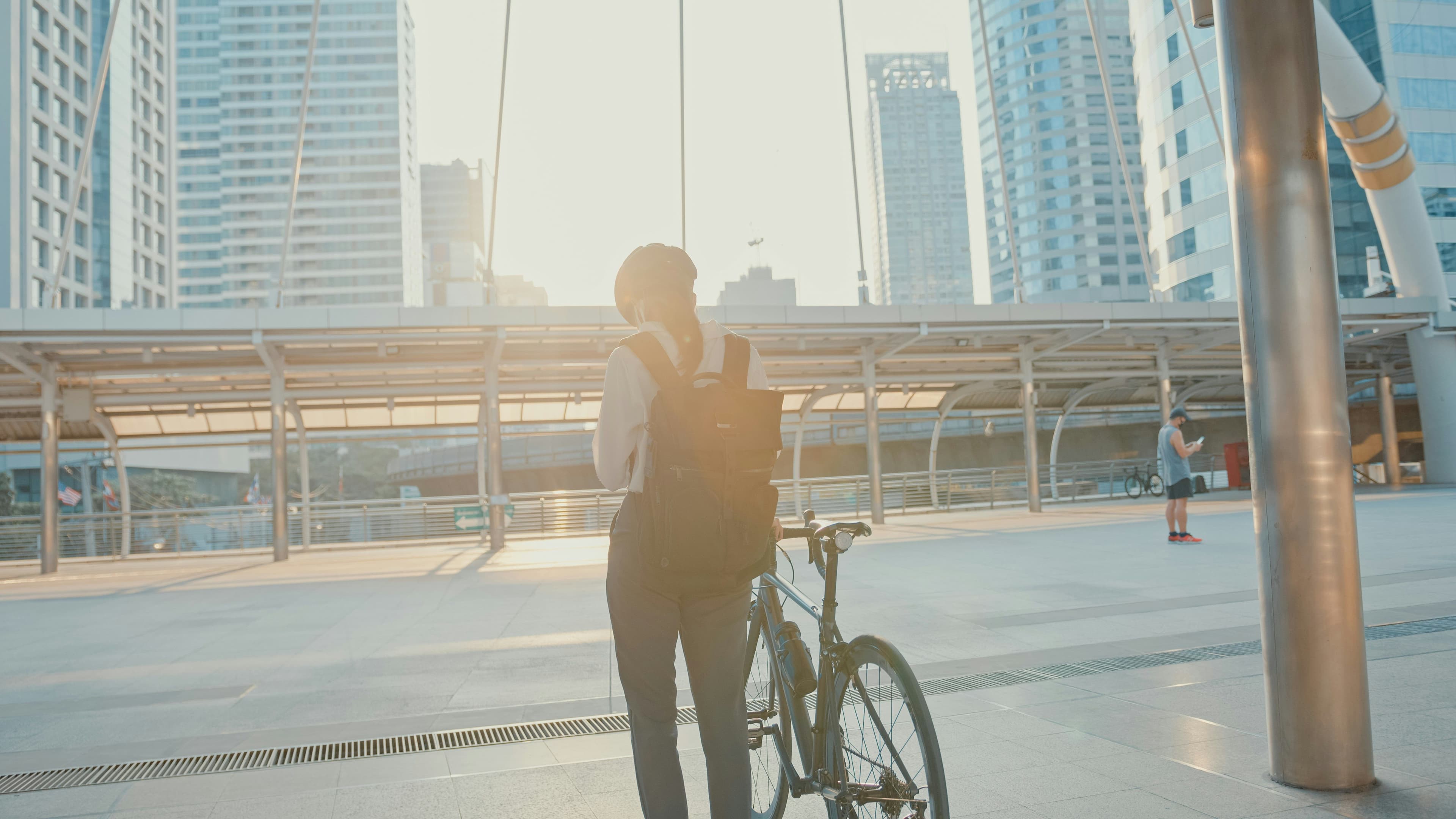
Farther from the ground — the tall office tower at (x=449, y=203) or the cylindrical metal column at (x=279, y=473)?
the tall office tower at (x=449, y=203)

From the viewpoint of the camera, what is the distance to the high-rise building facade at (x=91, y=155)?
176 ft

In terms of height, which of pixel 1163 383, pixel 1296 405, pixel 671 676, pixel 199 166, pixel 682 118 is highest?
pixel 199 166

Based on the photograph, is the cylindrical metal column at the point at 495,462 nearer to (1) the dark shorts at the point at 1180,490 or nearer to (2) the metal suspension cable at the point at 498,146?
(2) the metal suspension cable at the point at 498,146

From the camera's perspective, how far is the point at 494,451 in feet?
46.8

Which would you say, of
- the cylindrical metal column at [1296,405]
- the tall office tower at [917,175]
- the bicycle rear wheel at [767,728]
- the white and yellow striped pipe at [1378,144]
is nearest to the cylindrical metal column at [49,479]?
the bicycle rear wheel at [767,728]

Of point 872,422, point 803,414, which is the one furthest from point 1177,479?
point 803,414

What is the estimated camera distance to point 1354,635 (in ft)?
9.48

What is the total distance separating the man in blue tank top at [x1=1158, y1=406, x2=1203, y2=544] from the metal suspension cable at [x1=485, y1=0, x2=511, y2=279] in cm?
943

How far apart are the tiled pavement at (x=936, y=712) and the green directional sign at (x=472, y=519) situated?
719 cm

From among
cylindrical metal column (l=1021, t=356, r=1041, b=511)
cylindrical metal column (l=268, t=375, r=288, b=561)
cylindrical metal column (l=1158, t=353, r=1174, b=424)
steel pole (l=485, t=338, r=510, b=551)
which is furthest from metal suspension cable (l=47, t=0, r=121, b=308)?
cylindrical metal column (l=1158, t=353, r=1174, b=424)

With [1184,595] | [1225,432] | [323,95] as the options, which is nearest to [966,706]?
[1184,595]

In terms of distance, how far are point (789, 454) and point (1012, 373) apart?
16.2 meters

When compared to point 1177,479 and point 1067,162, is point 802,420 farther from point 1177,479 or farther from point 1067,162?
point 1067,162

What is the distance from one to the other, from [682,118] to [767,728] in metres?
16.2
